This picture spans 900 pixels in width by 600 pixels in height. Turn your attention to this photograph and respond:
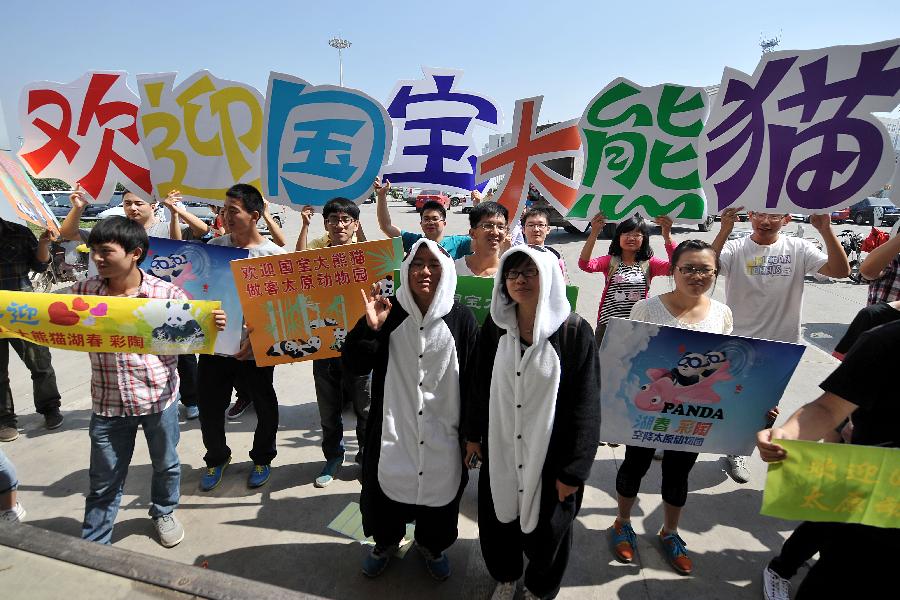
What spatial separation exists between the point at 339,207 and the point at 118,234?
1.28 metres

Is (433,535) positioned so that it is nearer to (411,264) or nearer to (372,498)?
(372,498)

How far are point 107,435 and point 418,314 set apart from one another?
175cm

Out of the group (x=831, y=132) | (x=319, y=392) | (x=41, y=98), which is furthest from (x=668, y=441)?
(x=41, y=98)

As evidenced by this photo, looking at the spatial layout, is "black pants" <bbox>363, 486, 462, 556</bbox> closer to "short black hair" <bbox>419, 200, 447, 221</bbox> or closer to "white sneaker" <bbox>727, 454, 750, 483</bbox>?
"short black hair" <bbox>419, 200, 447, 221</bbox>

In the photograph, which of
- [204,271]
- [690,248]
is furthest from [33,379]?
[690,248]

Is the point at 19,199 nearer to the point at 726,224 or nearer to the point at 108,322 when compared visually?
the point at 108,322

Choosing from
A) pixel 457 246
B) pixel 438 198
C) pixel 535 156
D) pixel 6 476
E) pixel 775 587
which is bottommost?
pixel 775 587

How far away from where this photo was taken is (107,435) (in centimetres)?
229

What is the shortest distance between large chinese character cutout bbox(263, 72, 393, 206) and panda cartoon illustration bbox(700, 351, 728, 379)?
2.49 m

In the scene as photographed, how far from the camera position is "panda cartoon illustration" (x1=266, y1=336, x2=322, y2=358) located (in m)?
2.84

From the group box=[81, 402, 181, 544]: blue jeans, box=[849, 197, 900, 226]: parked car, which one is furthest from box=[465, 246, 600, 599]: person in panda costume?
box=[849, 197, 900, 226]: parked car

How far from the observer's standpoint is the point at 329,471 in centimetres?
317

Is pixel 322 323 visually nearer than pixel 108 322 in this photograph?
No

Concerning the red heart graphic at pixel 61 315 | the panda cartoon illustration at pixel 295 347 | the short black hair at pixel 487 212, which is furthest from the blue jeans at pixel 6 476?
the short black hair at pixel 487 212
